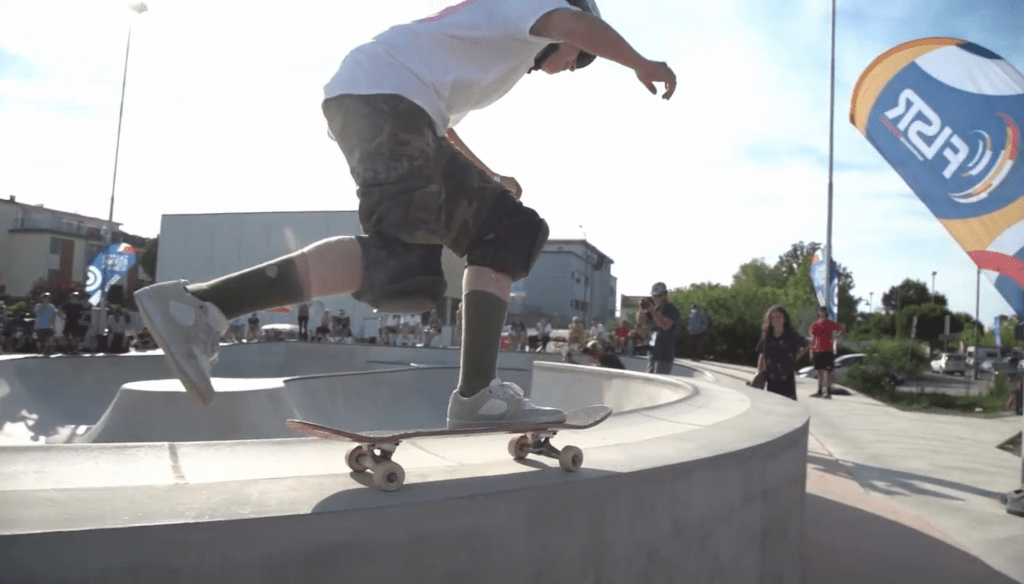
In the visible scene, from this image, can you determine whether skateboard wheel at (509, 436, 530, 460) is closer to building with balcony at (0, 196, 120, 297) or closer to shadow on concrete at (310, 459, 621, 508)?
shadow on concrete at (310, 459, 621, 508)

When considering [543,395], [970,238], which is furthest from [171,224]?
[970,238]

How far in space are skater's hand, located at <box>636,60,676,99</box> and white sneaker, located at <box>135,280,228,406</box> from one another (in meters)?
1.35

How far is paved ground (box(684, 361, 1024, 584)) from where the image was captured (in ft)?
10.7

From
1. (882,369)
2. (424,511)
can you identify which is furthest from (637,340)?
(424,511)

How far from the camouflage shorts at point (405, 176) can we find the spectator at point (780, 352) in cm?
507

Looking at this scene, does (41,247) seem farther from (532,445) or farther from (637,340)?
(532,445)

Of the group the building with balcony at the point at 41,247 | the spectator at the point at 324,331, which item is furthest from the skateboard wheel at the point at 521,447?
the building with balcony at the point at 41,247

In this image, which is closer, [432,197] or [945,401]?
[432,197]

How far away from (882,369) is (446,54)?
62.0ft

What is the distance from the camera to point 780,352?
6.59m

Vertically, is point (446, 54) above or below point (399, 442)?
above

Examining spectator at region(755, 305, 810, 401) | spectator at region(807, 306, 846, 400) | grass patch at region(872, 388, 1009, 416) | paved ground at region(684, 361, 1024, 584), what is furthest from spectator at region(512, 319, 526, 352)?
spectator at region(755, 305, 810, 401)

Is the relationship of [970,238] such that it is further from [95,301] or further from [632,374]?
[95,301]

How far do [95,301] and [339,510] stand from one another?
58.6ft
